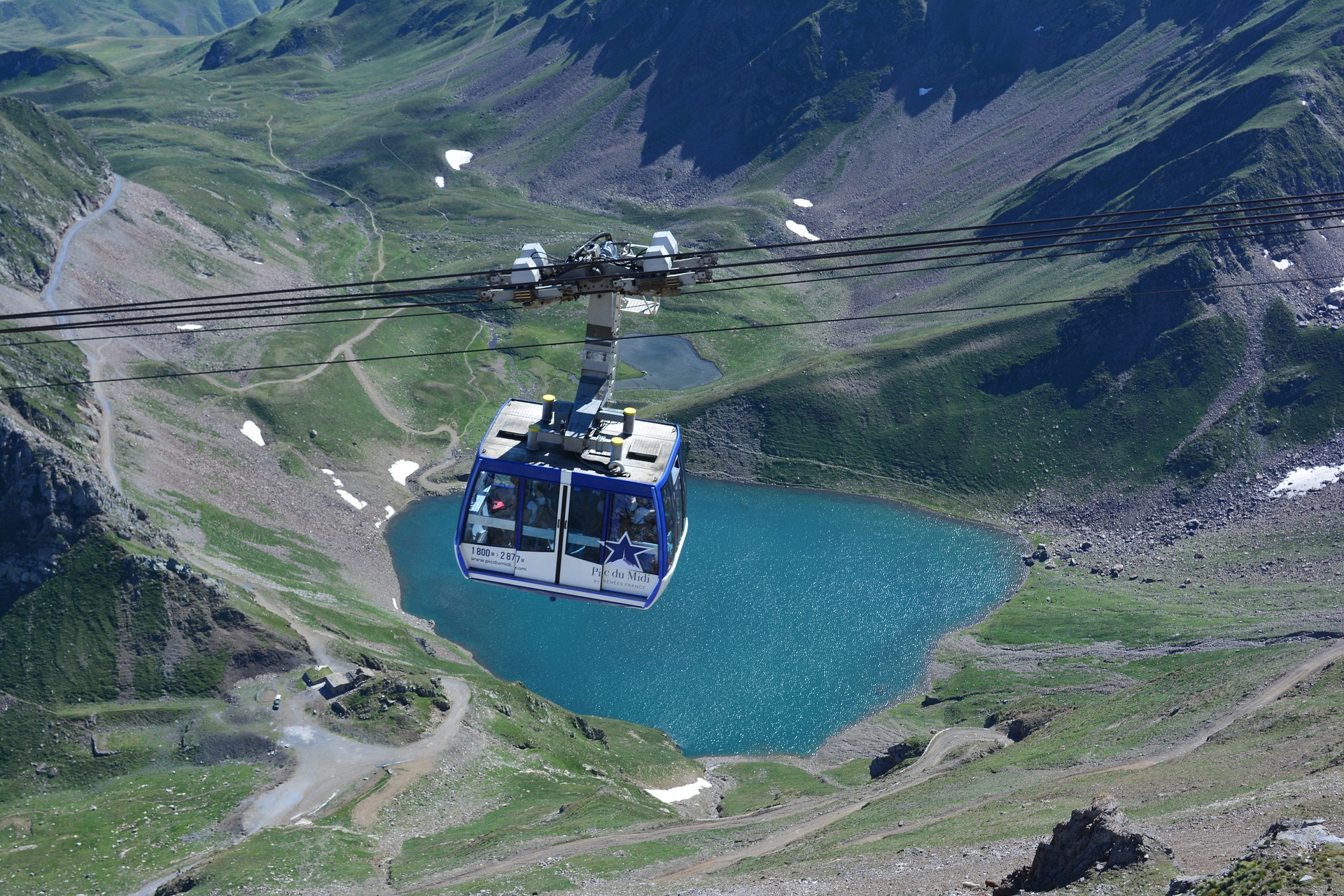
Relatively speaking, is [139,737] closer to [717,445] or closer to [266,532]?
[266,532]

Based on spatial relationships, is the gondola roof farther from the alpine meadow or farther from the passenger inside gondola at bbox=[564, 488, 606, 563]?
the passenger inside gondola at bbox=[564, 488, 606, 563]

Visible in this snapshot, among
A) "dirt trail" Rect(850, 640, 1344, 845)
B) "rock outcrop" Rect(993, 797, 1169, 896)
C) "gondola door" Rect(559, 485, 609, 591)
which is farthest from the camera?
"dirt trail" Rect(850, 640, 1344, 845)

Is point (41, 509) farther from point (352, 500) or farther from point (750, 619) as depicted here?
point (750, 619)

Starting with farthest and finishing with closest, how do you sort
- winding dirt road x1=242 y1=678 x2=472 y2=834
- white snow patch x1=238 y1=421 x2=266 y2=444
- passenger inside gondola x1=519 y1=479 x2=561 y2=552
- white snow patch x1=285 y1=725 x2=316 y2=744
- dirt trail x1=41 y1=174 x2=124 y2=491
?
white snow patch x1=238 y1=421 x2=266 y2=444 < dirt trail x1=41 y1=174 x2=124 y2=491 < white snow patch x1=285 y1=725 x2=316 y2=744 < winding dirt road x1=242 y1=678 x2=472 y2=834 < passenger inside gondola x1=519 y1=479 x2=561 y2=552

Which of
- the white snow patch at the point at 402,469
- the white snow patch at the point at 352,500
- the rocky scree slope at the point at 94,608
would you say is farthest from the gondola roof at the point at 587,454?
the white snow patch at the point at 402,469

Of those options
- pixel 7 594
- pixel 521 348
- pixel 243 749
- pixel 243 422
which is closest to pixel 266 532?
pixel 243 422

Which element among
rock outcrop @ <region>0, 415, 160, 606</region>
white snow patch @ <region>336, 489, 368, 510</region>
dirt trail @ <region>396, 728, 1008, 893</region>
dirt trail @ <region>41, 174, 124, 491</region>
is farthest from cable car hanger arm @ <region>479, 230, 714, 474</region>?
white snow patch @ <region>336, 489, 368, 510</region>
